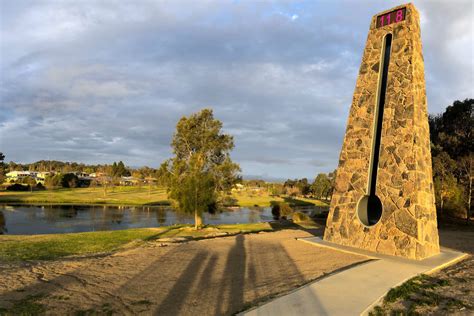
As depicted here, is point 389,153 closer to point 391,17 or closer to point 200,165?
point 391,17

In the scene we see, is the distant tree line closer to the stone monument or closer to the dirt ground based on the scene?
the stone monument

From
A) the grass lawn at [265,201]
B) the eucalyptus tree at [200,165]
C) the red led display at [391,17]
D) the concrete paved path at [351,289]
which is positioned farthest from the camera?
the grass lawn at [265,201]

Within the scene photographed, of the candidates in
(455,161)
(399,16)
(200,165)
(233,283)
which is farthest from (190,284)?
(455,161)

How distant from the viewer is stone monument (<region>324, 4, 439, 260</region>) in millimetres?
10312

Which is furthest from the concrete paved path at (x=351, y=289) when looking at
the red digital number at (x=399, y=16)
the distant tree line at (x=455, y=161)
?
the distant tree line at (x=455, y=161)

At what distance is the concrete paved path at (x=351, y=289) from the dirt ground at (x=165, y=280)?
514mm

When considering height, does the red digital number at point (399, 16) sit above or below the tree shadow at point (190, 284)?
above

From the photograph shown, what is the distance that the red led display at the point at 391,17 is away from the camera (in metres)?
11.5

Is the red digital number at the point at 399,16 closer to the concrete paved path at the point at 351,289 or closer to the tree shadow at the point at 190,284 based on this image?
the concrete paved path at the point at 351,289

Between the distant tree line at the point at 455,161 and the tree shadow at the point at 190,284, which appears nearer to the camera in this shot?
the tree shadow at the point at 190,284

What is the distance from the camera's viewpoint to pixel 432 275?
8.04 metres

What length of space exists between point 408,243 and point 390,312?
525 cm

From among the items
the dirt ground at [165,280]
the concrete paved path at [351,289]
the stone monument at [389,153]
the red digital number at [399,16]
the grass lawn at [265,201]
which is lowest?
the grass lawn at [265,201]

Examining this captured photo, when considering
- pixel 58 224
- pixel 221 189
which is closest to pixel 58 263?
pixel 221 189
